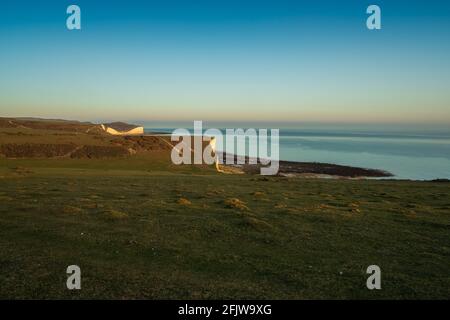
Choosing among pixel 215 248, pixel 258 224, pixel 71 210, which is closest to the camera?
pixel 215 248

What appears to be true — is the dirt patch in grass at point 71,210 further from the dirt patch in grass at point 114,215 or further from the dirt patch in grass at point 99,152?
the dirt patch in grass at point 99,152

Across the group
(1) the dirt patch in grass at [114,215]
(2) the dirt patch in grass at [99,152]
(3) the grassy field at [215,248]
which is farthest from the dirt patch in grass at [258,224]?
(2) the dirt patch in grass at [99,152]

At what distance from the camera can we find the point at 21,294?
10328 mm

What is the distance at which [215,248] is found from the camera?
15500 millimetres

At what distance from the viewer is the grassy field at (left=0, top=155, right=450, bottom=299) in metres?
11.2

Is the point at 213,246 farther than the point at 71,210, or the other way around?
the point at 71,210

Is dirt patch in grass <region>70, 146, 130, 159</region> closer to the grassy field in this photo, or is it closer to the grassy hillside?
the grassy hillside

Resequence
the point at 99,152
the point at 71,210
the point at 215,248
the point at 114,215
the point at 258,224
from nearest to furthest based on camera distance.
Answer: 1. the point at 215,248
2. the point at 258,224
3. the point at 114,215
4. the point at 71,210
5. the point at 99,152

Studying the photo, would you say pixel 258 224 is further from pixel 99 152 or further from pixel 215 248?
pixel 99 152

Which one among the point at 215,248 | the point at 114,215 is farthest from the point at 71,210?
the point at 215,248

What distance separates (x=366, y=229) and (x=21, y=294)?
52.7 feet

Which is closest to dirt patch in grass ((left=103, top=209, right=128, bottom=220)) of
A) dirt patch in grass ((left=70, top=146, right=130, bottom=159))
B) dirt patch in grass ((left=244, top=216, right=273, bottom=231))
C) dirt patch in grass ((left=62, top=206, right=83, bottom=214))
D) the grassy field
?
the grassy field
